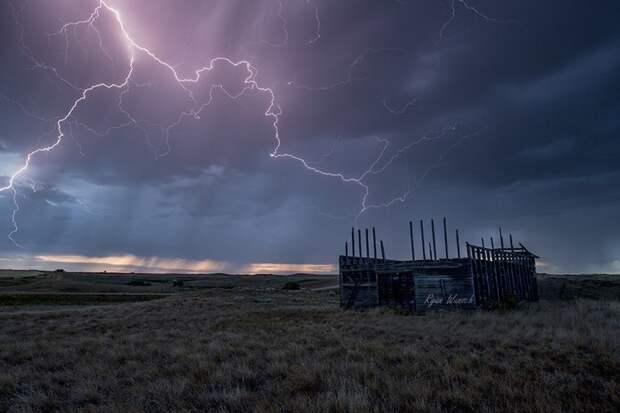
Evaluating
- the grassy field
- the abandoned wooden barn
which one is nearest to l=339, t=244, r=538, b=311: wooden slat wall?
the abandoned wooden barn

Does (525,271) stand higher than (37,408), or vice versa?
(525,271)

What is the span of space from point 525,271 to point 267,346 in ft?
83.4

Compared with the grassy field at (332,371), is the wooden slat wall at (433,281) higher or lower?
higher

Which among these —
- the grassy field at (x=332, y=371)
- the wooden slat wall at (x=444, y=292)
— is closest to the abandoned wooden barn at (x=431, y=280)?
the wooden slat wall at (x=444, y=292)

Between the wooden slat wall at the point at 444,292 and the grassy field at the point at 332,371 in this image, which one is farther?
the wooden slat wall at the point at 444,292

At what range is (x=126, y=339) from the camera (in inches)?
545

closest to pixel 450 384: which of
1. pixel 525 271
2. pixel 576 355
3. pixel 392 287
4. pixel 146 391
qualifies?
pixel 576 355

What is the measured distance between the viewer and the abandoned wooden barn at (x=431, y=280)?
20.4 m

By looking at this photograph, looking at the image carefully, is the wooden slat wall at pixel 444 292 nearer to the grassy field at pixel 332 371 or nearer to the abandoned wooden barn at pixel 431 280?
the abandoned wooden barn at pixel 431 280

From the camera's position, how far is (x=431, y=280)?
2142 cm

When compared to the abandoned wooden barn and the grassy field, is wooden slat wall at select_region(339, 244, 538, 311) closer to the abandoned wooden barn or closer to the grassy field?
the abandoned wooden barn

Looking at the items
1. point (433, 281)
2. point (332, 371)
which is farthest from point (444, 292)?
point (332, 371)

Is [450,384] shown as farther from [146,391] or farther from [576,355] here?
[146,391]

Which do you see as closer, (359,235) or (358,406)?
(358,406)
